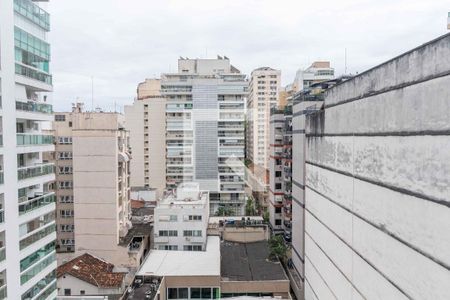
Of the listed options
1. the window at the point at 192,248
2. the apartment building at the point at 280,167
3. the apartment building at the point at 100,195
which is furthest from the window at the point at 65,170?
the apartment building at the point at 280,167

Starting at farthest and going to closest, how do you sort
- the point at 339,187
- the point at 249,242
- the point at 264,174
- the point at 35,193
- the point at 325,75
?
1. the point at 264,174
2. the point at 325,75
3. the point at 249,242
4. the point at 339,187
5. the point at 35,193

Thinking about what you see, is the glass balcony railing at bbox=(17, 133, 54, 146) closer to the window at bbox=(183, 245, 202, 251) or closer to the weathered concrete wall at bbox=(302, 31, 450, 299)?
the weathered concrete wall at bbox=(302, 31, 450, 299)

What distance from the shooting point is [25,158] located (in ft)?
31.4

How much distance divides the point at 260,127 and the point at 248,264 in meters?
20.7

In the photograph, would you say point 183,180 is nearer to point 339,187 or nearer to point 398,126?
point 339,187

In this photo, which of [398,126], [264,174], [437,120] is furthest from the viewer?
[264,174]

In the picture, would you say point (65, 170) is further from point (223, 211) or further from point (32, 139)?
point (32, 139)

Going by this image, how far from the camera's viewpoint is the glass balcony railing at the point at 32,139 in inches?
341

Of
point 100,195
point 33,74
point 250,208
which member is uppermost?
point 33,74

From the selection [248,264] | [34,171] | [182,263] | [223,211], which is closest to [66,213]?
[182,263]

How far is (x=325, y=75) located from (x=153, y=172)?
15.0m

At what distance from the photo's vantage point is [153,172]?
106 feet

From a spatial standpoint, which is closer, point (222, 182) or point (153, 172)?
point (222, 182)

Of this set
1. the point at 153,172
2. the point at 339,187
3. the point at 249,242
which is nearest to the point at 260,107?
the point at 153,172
